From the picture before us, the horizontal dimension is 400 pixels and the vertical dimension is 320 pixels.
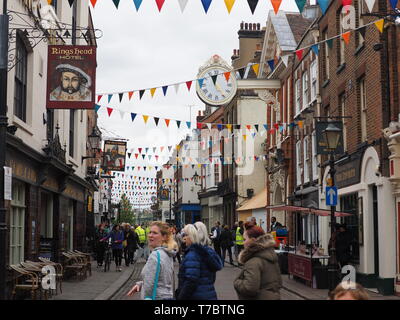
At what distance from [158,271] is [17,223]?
960 centimetres

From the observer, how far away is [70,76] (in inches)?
597

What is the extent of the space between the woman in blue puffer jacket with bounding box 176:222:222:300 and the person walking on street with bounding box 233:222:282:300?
0.29 m

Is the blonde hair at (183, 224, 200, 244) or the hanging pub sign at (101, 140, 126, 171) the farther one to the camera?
the hanging pub sign at (101, 140, 126, 171)

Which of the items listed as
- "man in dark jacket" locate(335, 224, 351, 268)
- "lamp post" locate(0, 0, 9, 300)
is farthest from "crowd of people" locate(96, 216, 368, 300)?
"man in dark jacket" locate(335, 224, 351, 268)

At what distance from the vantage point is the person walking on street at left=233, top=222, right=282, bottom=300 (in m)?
6.21

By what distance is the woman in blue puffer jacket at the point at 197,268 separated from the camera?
6.25 m

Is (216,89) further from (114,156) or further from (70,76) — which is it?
(70,76)

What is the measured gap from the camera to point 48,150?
1725cm


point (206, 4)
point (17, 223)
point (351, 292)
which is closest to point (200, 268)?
point (351, 292)

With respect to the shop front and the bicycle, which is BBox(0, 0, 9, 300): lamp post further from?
the bicycle

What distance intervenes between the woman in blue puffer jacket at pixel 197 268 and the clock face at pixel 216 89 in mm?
22177
